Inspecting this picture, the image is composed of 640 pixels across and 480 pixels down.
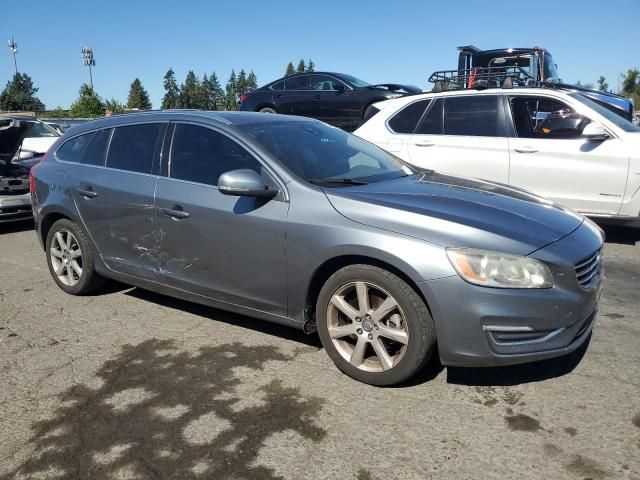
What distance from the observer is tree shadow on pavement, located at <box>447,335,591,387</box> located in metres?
3.27

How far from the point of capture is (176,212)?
13.0 feet

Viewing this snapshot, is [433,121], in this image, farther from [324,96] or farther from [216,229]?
[324,96]

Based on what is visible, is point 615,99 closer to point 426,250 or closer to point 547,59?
point 547,59

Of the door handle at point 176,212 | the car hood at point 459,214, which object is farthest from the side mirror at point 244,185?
the door handle at point 176,212

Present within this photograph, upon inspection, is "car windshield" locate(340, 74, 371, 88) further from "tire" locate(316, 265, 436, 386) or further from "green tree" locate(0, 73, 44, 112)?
"green tree" locate(0, 73, 44, 112)

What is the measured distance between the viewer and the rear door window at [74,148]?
4945 millimetres

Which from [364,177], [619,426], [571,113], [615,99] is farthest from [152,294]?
[615,99]

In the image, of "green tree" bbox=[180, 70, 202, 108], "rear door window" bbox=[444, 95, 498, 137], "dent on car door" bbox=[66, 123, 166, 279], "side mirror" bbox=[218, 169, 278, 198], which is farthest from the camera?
"green tree" bbox=[180, 70, 202, 108]

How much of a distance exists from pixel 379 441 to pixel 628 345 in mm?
2027

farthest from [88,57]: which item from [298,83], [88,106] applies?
[298,83]

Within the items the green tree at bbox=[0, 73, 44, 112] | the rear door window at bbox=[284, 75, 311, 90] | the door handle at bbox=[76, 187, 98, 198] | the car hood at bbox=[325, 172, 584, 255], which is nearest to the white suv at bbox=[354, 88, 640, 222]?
the car hood at bbox=[325, 172, 584, 255]

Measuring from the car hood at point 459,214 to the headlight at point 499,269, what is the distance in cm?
4

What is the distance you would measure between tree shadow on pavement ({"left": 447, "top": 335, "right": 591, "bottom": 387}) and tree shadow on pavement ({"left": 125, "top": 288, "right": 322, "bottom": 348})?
3.22ft

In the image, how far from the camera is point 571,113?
647 cm
